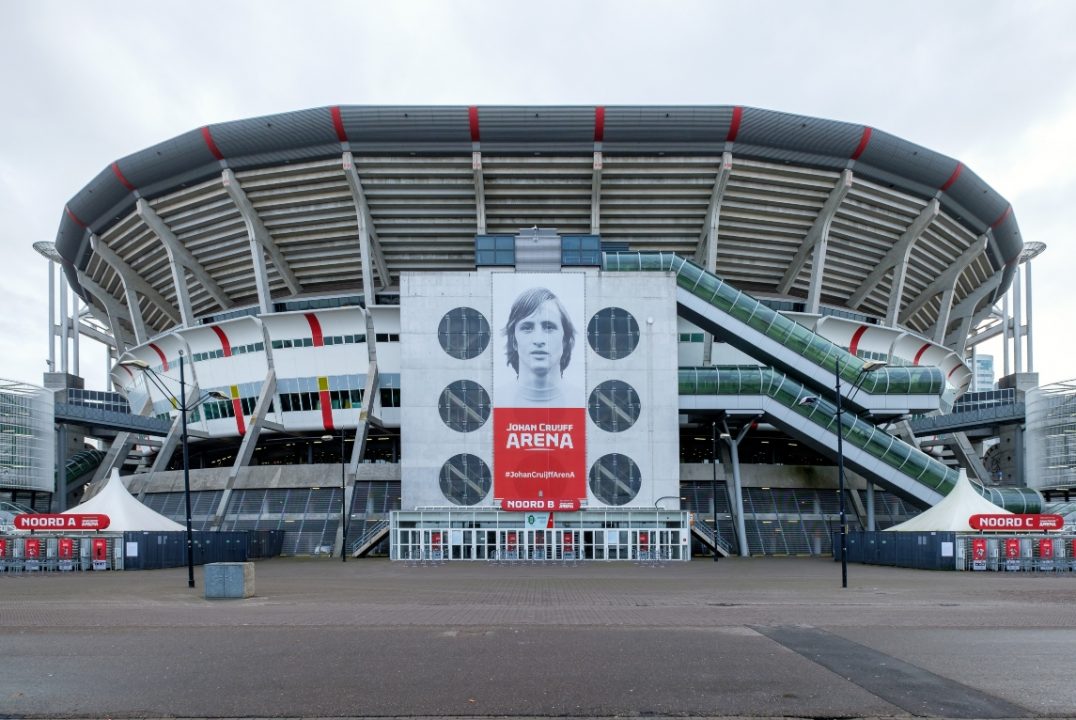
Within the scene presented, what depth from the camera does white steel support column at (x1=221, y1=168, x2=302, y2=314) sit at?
2202 inches

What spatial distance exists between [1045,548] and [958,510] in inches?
139

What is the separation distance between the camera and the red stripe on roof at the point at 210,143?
53.3 metres

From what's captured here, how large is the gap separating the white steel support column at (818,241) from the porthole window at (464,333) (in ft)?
73.8

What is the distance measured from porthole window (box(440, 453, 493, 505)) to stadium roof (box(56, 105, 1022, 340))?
15.8 metres

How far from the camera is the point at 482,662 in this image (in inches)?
520

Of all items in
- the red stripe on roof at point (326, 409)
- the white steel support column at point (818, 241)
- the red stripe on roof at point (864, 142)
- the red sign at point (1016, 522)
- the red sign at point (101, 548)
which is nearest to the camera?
the red sign at point (1016, 522)

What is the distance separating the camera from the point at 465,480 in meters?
50.4

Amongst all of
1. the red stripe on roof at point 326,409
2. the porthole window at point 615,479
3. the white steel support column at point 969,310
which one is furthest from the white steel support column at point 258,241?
the white steel support column at point 969,310

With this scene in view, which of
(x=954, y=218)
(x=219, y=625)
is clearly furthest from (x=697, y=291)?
(x=219, y=625)

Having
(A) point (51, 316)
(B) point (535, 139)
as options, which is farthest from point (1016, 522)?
(A) point (51, 316)

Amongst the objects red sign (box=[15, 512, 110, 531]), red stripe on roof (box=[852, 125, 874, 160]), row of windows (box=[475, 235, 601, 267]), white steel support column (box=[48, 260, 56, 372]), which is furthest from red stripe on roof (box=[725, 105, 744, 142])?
white steel support column (box=[48, 260, 56, 372])

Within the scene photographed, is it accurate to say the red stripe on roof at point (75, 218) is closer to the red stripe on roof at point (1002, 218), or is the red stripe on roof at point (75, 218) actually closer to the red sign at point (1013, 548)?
the red sign at point (1013, 548)

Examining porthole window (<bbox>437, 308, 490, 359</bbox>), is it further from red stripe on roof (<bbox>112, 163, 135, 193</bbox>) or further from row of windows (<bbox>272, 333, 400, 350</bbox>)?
red stripe on roof (<bbox>112, 163, 135, 193</bbox>)

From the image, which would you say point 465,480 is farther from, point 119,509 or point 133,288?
point 133,288
